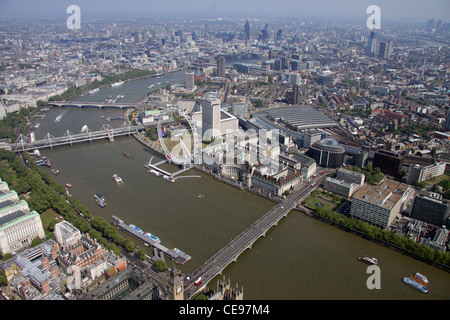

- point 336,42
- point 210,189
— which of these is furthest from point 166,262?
point 336,42

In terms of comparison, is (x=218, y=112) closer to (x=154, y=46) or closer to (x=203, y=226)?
(x=203, y=226)

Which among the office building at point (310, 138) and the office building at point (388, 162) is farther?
the office building at point (310, 138)

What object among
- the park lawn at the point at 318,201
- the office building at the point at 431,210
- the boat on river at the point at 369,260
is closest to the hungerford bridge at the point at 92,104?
the park lawn at the point at 318,201

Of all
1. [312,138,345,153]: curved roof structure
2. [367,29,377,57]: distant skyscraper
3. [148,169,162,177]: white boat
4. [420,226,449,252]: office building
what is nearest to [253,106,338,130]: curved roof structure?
[312,138,345,153]: curved roof structure

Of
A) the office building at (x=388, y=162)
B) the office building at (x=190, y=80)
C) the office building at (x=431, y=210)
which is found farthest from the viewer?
the office building at (x=190, y=80)

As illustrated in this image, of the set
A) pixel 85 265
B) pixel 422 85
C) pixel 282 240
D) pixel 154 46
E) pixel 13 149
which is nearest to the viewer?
pixel 85 265

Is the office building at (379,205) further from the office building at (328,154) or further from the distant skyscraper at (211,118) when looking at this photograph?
the distant skyscraper at (211,118)

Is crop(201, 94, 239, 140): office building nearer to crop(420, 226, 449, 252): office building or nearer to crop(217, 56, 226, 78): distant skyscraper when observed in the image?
crop(420, 226, 449, 252): office building
